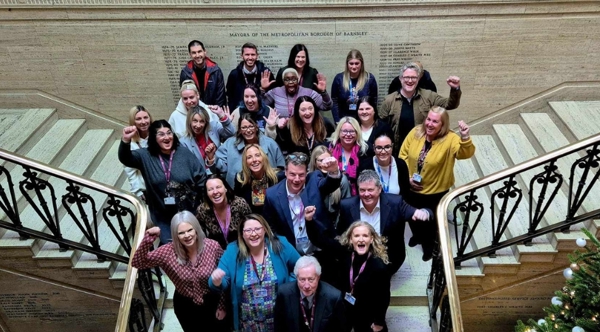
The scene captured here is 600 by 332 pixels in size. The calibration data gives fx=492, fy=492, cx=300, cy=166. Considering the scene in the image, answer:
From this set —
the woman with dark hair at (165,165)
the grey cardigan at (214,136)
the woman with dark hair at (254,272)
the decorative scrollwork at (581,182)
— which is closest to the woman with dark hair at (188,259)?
the woman with dark hair at (254,272)

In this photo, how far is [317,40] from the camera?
7.01 meters

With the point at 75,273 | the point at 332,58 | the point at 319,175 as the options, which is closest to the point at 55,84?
the point at 75,273

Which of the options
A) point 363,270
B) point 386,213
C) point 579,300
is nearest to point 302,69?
point 386,213

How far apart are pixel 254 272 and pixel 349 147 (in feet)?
5.56

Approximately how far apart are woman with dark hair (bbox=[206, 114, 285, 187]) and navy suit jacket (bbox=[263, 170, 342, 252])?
0.78 metres

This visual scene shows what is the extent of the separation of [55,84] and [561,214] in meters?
7.11

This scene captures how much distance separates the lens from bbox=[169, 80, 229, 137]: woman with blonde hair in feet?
18.1

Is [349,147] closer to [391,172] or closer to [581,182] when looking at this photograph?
[391,172]

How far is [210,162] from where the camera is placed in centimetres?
522

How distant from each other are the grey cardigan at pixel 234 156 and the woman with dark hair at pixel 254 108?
43 cm

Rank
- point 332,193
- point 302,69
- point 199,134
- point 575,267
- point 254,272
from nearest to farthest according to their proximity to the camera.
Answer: point 254,272
point 575,267
point 332,193
point 199,134
point 302,69

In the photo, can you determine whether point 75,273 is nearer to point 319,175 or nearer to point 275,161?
point 275,161

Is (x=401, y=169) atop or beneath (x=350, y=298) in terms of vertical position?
atop

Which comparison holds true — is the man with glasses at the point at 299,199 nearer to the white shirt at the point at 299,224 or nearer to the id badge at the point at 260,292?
the white shirt at the point at 299,224
